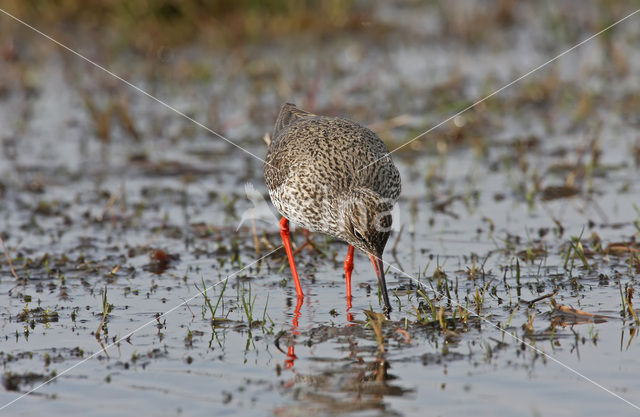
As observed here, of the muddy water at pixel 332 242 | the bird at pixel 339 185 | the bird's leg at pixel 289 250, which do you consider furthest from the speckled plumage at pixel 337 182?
the muddy water at pixel 332 242

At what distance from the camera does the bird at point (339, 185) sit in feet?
26.1

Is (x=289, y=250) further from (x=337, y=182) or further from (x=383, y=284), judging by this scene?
(x=383, y=284)

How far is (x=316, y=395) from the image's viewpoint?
250 inches

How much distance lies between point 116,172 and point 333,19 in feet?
23.1

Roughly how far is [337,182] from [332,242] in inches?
83.7

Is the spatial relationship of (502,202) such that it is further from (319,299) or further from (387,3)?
(387,3)

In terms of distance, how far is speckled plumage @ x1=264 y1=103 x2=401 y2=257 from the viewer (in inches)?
314

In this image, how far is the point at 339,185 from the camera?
8367mm

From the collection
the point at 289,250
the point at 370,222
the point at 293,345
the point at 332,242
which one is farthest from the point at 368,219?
the point at 332,242

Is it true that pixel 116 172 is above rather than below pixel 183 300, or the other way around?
above

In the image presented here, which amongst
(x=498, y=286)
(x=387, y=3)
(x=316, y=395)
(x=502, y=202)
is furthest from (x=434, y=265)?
(x=387, y=3)

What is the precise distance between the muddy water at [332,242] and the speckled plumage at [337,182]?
0.67m

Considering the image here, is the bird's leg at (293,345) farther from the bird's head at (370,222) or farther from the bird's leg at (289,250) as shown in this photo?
the bird's head at (370,222)

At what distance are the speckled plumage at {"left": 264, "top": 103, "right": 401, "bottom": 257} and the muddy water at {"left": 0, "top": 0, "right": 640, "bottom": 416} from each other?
0.67m
